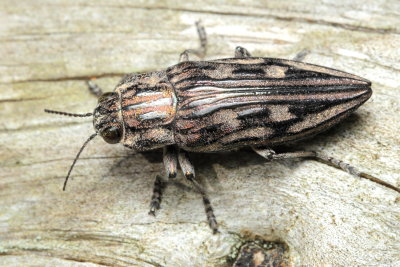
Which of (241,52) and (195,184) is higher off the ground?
(241,52)

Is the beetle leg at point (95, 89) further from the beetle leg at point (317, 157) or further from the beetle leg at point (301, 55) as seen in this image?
the beetle leg at point (301, 55)

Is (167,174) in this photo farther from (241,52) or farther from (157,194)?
(241,52)

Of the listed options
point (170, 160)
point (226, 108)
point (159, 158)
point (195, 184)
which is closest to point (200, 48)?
point (226, 108)

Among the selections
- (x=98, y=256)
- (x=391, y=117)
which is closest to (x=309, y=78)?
(x=391, y=117)

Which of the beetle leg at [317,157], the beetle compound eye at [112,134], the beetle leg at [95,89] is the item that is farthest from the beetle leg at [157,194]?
the beetle leg at [95,89]

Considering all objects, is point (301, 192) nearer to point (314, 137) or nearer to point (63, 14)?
point (314, 137)

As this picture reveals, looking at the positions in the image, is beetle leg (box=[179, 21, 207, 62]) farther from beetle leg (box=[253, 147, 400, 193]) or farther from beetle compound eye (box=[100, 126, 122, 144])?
beetle leg (box=[253, 147, 400, 193])
